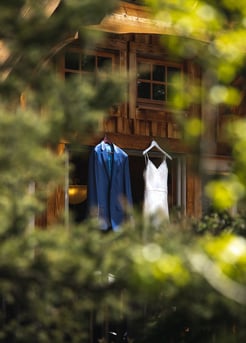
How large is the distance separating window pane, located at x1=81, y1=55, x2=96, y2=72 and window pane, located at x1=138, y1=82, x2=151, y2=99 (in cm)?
67

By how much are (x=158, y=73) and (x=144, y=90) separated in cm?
37

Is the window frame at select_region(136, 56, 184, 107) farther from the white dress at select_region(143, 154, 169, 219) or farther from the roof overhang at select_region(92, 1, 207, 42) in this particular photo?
the roof overhang at select_region(92, 1, 207, 42)

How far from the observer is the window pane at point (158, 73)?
10826mm

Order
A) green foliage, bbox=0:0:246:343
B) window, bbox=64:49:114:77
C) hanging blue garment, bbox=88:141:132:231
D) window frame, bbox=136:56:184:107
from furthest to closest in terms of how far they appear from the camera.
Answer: window frame, bbox=136:56:184:107, window, bbox=64:49:114:77, hanging blue garment, bbox=88:141:132:231, green foliage, bbox=0:0:246:343

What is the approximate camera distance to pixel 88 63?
33.8ft

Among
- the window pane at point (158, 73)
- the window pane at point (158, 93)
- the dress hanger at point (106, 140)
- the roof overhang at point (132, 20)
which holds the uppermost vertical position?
the roof overhang at point (132, 20)

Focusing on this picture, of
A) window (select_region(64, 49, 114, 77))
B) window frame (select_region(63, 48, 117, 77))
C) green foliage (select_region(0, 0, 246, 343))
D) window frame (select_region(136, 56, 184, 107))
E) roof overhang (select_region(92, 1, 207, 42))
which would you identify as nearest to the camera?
green foliage (select_region(0, 0, 246, 343))

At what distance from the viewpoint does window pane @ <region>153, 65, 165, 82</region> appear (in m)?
10.8

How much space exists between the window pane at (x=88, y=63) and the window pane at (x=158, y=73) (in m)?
0.88

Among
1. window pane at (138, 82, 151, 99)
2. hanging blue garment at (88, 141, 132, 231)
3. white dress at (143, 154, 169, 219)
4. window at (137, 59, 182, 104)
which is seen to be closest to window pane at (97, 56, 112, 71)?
window at (137, 59, 182, 104)

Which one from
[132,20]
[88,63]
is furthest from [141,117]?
[132,20]

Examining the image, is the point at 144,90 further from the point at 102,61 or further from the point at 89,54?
the point at 89,54

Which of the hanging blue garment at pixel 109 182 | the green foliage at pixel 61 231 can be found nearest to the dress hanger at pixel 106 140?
the hanging blue garment at pixel 109 182

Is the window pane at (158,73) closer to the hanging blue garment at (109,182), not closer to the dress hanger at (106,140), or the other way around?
the dress hanger at (106,140)
